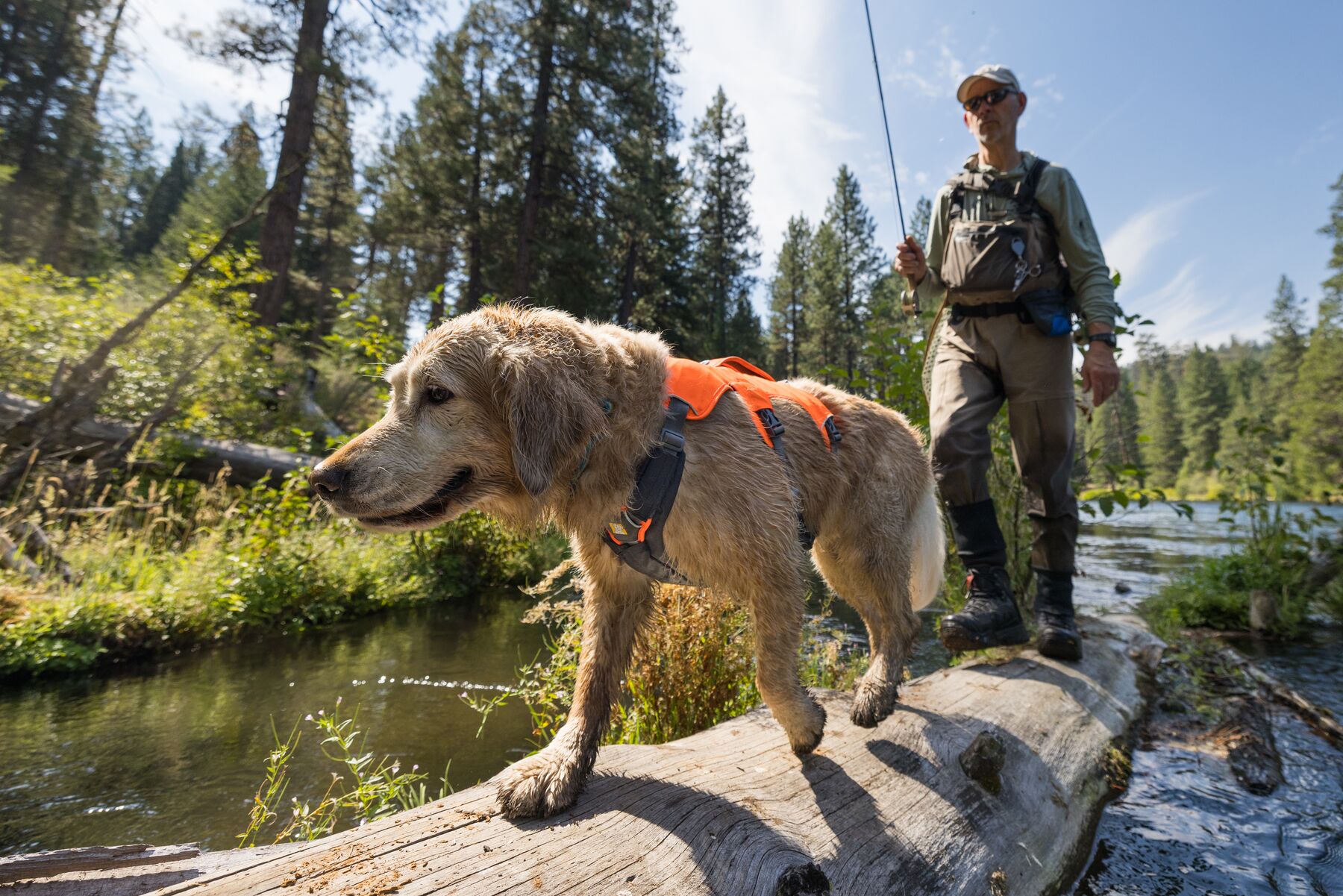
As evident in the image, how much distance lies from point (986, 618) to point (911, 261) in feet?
7.19

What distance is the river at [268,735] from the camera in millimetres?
2652

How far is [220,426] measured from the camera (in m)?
9.61

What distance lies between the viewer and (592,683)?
7.04 feet

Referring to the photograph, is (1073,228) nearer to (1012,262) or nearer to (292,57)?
(1012,262)

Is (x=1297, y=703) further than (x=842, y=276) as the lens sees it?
No

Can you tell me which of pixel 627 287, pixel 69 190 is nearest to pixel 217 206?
pixel 69 190

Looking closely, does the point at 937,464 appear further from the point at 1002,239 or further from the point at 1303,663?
the point at 1303,663

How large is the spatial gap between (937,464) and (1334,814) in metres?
2.19

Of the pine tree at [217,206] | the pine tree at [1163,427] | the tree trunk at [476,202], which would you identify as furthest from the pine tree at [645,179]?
the pine tree at [1163,427]

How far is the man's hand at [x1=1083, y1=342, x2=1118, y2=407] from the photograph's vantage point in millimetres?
3244

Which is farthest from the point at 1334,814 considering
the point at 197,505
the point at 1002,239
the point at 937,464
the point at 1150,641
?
the point at 197,505

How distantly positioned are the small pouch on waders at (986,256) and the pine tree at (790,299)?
35822mm

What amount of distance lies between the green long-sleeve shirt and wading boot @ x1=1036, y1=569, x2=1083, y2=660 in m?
1.53

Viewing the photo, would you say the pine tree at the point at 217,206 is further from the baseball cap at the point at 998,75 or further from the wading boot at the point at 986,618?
the wading boot at the point at 986,618
